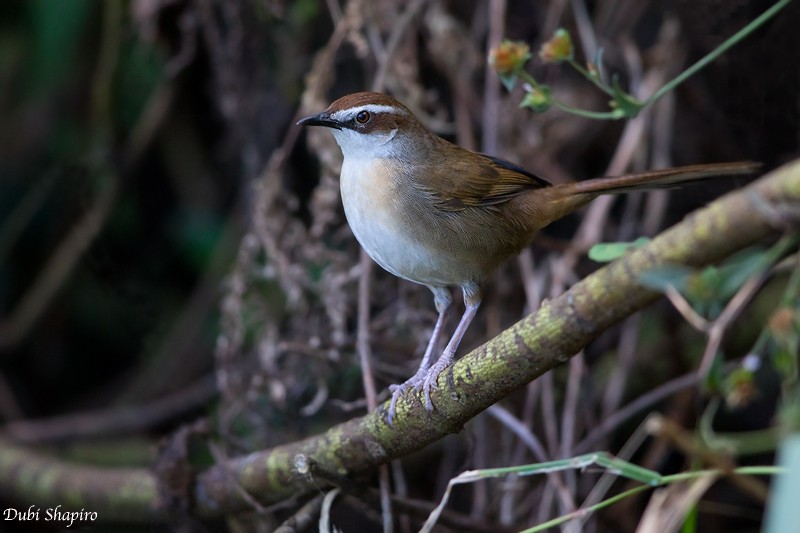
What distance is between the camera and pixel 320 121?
3.41 meters

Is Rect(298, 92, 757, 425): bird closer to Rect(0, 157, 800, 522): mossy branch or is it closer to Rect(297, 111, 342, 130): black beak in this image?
Rect(297, 111, 342, 130): black beak

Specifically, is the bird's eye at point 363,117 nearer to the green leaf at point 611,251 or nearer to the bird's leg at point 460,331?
the bird's leg at point 460,331

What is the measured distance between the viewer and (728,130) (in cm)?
477

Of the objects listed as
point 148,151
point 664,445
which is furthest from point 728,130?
point 148,151

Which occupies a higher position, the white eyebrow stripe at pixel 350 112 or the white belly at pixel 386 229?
the white eyebrow stripe at pixel 350 112

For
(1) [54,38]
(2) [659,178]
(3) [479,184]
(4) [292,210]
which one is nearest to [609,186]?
(2) [659,178]

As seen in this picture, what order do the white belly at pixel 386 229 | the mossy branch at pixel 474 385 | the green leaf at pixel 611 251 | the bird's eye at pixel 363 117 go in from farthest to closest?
1. the bird's eye at pixel 363 117
2. the white belly at pixel 386 229
3. the green leaf at pixel 611 251
4. the mossy branch at pixel 474 385

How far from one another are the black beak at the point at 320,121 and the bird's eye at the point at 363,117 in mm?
81

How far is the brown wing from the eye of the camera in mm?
3418

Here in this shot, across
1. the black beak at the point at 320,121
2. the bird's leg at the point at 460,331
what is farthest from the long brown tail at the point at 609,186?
the black beak at the point at 320,121

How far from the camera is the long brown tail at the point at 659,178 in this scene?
2535 millimetres

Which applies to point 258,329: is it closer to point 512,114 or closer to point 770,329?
point 512,114

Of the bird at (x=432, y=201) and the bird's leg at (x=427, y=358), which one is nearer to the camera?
the bird's leg at (x=427, y=358)

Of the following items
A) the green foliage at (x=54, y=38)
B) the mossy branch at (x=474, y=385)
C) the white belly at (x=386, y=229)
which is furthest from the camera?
the green foliage at (x=54, y=38)
